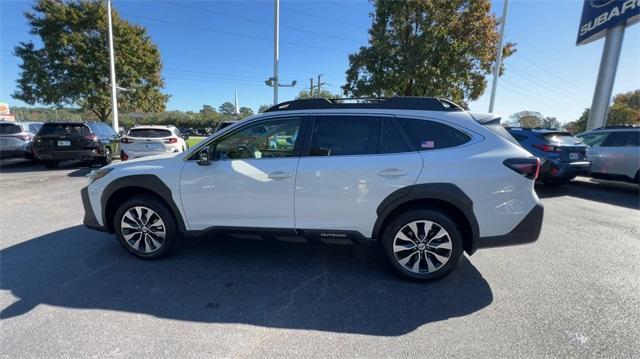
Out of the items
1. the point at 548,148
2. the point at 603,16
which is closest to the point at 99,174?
the point at 548,148

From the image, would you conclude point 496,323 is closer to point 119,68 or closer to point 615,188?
point 615,188

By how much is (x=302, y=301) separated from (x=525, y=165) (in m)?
2.46

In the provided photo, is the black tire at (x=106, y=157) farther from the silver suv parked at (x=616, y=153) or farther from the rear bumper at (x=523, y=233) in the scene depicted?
the silver suv parked at (x=616, y=153)

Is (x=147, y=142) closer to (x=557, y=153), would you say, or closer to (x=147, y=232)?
(x=147, y=232)

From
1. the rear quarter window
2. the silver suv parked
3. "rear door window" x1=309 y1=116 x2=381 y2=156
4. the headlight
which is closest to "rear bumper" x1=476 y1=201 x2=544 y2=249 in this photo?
the rear quarter window

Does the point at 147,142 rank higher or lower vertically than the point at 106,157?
higher

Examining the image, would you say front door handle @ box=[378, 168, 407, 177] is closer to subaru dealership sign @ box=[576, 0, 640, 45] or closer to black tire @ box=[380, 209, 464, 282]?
black tire @ box=[380, 209, 464, 282]

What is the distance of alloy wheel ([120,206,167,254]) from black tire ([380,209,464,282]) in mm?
2549

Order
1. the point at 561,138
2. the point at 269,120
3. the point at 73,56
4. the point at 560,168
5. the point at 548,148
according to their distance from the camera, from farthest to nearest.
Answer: the point at 73,56 → the point at 561,138 → the point at 548,148 → the point at 560,168 → the point at 269,120

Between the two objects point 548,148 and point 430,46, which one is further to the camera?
point 430,46

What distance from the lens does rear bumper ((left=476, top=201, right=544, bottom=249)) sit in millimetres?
3008

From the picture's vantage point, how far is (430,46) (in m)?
16.8

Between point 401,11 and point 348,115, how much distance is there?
1712 cm

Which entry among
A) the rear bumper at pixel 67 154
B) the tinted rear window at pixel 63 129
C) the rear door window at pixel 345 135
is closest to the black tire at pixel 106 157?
the rear bumper at pixel 67 154
